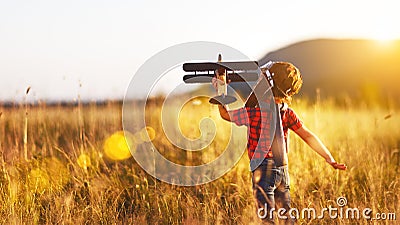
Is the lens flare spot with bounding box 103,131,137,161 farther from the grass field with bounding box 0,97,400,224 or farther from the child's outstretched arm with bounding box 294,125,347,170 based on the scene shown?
the child's outstretched arm with bounding box 294,125,347,170

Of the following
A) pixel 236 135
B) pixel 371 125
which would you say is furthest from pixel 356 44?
pixel 236 135

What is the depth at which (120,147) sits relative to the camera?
5980 mm

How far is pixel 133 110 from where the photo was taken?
20.6 feet

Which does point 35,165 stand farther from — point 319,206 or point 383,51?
point 383,51

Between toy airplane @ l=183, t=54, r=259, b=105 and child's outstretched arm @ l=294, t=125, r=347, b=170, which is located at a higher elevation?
toy airplane @ l=183, t=54, r=259, b=105

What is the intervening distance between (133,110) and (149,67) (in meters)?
2.52

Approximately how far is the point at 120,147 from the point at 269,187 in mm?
2738

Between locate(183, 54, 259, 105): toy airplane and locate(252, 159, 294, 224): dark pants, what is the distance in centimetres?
52

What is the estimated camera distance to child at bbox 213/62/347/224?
3576mm
